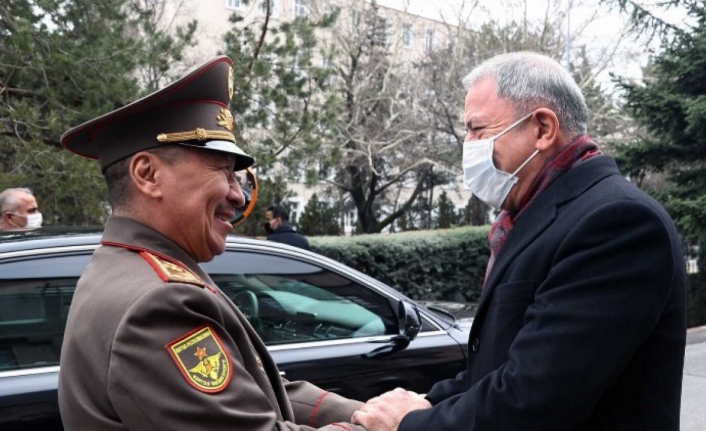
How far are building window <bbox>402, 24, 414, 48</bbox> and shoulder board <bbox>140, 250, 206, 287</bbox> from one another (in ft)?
67.8

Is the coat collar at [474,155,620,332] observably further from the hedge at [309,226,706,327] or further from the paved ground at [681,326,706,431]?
the hedge at [309,226,706,327]

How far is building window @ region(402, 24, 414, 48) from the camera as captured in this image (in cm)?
2193

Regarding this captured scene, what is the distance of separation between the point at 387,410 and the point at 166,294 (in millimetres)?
779

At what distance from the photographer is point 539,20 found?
822 inches

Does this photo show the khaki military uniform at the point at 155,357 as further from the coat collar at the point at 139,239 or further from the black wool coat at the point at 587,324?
the black wool coat at the point at 587,324

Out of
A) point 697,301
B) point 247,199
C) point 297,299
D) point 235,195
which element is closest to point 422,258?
point 697,301

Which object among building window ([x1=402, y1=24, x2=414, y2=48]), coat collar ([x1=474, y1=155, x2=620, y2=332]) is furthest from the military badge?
building window ([x1=402, y1=24, x2=414, y2=48])

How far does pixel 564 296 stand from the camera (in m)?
1.73

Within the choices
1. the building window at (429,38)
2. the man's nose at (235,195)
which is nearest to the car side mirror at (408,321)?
the man's nose at (235,195)

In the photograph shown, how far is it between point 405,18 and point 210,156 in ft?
67.7

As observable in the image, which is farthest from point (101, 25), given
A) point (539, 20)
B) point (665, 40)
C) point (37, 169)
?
point (539, 20)

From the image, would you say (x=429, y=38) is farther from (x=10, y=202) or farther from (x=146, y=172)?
(x=146, y=172)

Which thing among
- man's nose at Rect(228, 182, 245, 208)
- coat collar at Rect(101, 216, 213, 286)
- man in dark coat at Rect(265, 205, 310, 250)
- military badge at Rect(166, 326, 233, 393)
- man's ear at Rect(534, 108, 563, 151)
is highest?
man's ear at Rect(534, 108, 563, 151)

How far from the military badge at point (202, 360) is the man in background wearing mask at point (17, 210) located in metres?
4.78
